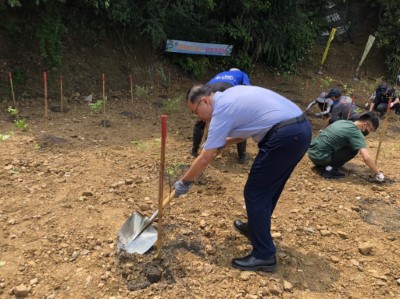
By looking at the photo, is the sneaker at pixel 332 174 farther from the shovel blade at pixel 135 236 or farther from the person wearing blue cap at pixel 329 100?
the shovel blade at pixel 135 236

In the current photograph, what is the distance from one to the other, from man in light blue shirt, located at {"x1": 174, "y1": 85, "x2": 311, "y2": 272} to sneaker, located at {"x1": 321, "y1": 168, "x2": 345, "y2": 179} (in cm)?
239

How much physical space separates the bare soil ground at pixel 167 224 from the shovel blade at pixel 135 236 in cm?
7

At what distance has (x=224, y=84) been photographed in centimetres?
439

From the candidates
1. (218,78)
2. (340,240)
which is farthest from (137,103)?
(340,240)

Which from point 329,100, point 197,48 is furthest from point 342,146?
point 197,48

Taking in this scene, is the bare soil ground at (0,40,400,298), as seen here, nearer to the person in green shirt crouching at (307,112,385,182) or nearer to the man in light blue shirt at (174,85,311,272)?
the person in green shirt crouching at (307,112,385,182)

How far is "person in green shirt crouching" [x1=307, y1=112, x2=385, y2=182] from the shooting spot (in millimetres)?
4625

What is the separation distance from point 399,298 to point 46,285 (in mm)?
2573

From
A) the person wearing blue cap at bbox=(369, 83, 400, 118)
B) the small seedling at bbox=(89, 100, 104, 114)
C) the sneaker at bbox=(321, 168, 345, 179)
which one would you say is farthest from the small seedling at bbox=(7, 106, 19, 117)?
the person wearing blue cap at bbox=(369, 83, 400, 118)

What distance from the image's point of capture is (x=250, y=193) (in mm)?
2756

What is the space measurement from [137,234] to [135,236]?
2 cm

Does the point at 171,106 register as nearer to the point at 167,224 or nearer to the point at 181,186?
the point at 167,224

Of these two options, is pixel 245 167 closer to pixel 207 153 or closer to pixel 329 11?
pixel 207 153

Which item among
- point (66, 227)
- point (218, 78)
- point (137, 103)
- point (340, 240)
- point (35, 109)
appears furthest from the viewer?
point (137, 103)
